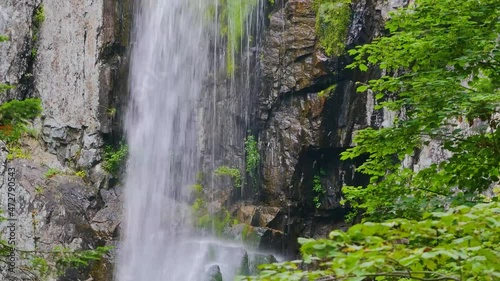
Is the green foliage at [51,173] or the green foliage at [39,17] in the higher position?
the green foliage at [39,17]

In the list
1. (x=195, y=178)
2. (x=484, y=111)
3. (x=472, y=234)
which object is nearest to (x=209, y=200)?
(x=195, y=178)

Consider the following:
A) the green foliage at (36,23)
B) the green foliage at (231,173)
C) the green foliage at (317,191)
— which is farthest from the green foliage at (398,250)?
the green foliage at (36,23)

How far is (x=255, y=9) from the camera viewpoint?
558 inches

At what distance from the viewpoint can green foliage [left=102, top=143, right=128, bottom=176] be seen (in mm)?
13414

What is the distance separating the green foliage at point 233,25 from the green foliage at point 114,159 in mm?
3570

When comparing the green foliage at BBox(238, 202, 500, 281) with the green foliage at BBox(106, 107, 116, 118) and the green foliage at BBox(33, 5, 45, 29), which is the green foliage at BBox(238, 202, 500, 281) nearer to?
the green foliage at BBox(106, 107, 116, 118)

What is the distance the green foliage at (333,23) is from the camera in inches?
505

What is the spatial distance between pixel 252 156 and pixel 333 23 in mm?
3947

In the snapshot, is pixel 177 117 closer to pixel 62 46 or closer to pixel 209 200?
pixel 209 200

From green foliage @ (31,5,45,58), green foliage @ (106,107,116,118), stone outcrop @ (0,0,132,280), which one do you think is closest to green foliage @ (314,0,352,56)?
stone outcrop @ (0,0,132,280)

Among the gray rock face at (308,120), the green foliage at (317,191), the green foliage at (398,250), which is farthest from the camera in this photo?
the green foliage at (317,191)

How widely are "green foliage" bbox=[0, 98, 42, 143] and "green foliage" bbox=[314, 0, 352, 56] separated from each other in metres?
9.39

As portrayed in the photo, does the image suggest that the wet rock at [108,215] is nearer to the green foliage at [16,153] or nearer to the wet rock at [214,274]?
the green foliage at [16,153]

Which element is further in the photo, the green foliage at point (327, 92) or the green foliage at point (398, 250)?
the green foliage at point (327, 92)
